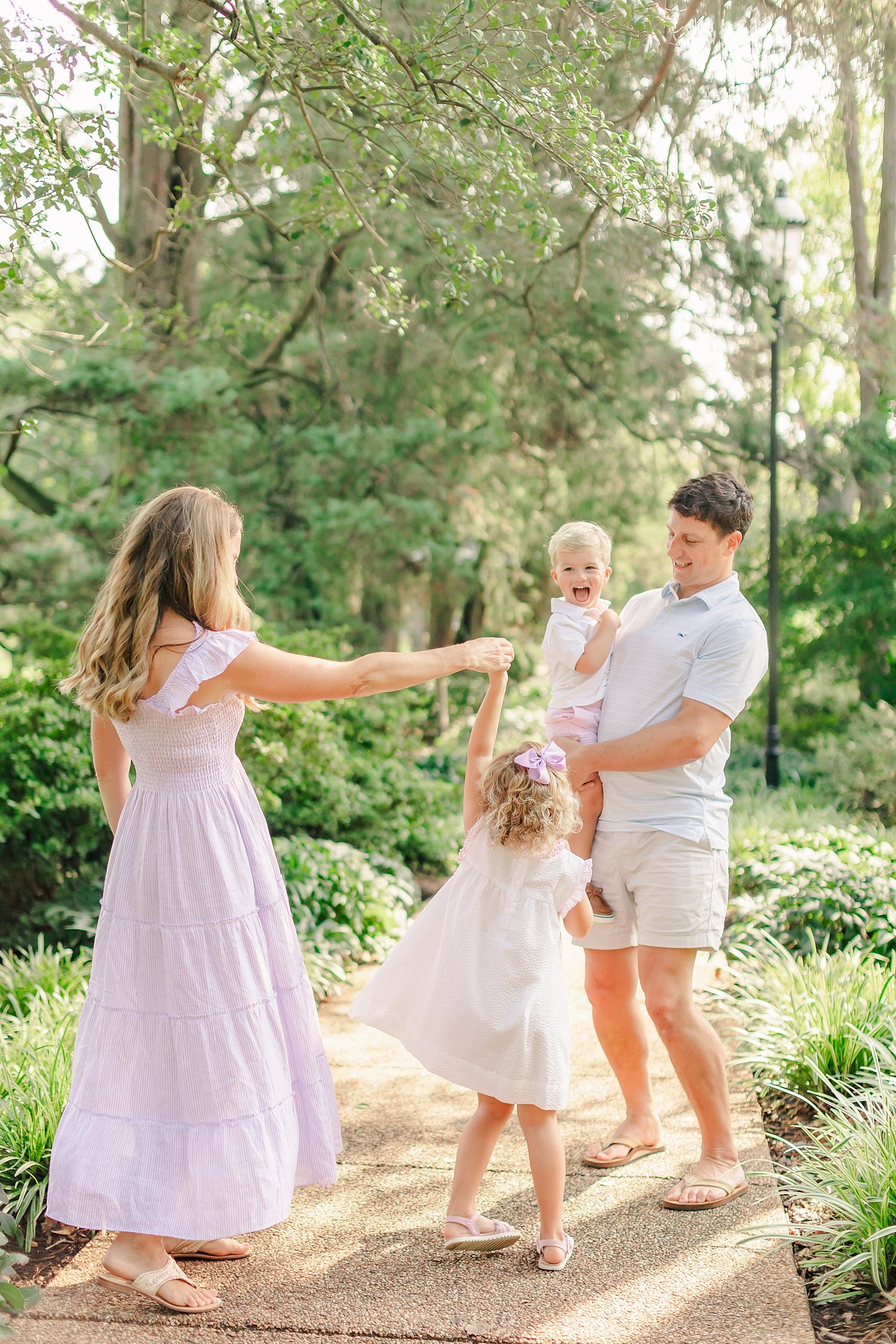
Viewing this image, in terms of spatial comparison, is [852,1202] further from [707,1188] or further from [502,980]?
[502,980]

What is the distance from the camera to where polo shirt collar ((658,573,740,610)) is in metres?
3.24

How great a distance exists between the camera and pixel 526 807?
2824mm

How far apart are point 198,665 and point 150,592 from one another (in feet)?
0.73

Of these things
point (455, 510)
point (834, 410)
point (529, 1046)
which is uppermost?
point (834, 410)

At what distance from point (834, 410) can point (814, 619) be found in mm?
9778

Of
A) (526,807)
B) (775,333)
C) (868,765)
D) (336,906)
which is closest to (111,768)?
(526,807)

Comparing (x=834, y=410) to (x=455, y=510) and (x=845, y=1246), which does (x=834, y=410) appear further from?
(x=845, y=1246)

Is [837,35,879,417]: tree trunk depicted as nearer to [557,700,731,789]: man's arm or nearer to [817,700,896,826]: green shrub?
[817,700,896,826]: green shrub

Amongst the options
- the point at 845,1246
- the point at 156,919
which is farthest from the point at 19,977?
the point at 845,1246

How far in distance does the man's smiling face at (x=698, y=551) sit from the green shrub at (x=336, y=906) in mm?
2872

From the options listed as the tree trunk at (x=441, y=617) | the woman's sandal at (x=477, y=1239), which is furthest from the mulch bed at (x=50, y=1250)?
the tree trunk at (x=441, y=617)

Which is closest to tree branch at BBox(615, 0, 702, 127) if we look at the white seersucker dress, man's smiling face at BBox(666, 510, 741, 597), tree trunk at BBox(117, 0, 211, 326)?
man's smiling face at BBox(666, 510, 741, 597)

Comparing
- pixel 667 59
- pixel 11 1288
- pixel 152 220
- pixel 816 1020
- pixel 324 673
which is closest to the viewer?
pixel 11 1288

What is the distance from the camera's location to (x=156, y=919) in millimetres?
2691
